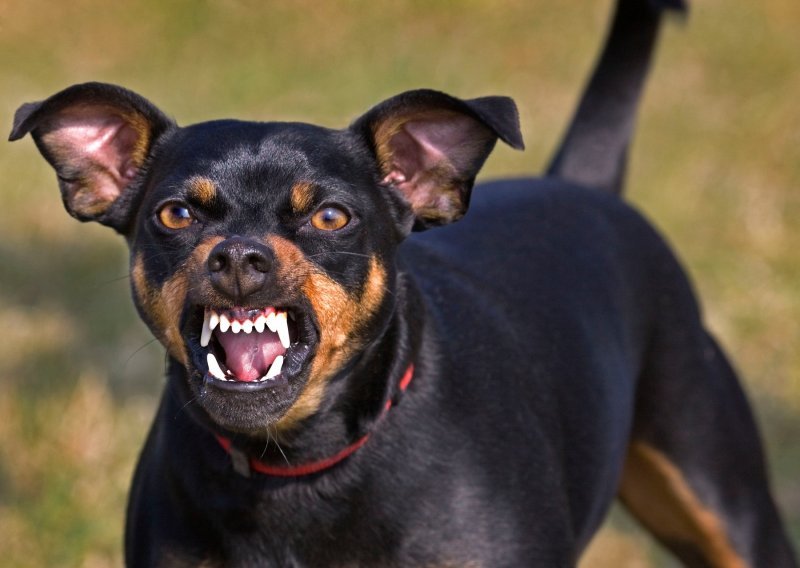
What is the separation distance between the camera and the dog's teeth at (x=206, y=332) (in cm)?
358

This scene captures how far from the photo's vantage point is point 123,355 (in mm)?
7375

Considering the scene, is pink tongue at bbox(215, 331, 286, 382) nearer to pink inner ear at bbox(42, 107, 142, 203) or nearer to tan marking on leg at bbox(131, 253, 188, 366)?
tan marking on leg at bbox(131, 253, 188, 366)

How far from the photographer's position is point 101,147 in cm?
411

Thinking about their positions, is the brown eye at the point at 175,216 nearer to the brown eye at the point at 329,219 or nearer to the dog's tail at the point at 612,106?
A: the brown eye at the point at 329,219

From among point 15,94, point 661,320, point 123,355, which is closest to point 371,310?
point 661,320

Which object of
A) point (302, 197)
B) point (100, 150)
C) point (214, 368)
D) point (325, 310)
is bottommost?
point (214, 368)

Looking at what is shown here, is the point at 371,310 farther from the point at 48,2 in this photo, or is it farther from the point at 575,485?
the point at 48,2

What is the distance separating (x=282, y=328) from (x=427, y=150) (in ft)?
2.48

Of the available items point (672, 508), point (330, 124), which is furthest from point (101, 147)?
point (330, 124)

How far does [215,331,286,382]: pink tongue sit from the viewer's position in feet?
11.8

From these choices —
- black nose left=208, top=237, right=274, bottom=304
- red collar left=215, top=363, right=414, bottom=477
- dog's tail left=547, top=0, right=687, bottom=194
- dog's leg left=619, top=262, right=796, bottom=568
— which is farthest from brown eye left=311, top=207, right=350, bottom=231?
dog's tail left=547, top=0, right=687, bottom=194

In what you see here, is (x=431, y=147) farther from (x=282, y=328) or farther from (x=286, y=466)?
(x=286, y=466)

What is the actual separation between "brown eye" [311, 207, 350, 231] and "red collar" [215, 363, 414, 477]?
45 cm

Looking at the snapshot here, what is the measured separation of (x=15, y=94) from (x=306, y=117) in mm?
2077
